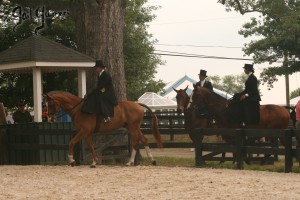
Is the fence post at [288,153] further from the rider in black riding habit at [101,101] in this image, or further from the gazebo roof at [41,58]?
the gazebo roof at [41,58]

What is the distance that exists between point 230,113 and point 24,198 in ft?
26.9

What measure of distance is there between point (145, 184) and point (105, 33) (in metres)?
9.47

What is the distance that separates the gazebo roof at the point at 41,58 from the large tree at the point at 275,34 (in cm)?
2100

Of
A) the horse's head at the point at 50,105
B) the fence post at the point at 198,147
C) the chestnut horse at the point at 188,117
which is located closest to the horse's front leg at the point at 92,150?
the horse's head at the point at 50,105

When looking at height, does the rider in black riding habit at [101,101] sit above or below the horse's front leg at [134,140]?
above

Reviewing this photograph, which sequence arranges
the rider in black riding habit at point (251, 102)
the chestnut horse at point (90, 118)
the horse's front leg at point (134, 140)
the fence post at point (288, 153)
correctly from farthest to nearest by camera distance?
the horse's front leg at point (134, 140), the rider in black riding habit at point (251, 102), the chestnut horse at point (90, 118), the fence post at point (288, 153)

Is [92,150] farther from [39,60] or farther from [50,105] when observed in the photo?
[39,60]

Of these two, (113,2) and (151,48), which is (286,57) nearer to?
(151,48)

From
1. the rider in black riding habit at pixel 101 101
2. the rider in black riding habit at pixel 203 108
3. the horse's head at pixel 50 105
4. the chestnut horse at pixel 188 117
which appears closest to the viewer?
the rider in black riding habit at pixel 101 101

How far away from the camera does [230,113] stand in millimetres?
20641

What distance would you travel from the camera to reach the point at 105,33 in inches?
949

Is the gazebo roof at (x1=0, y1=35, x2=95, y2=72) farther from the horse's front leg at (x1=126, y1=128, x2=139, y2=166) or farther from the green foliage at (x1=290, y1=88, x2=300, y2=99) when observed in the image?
the green foliage at (x1=290, y1=88, x2=300, y2=99)

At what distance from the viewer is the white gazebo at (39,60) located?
2278 centimetres

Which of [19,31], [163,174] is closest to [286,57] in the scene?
[19,31]
